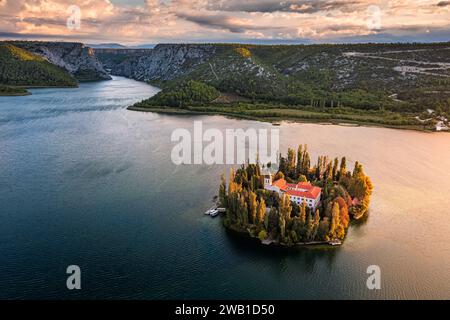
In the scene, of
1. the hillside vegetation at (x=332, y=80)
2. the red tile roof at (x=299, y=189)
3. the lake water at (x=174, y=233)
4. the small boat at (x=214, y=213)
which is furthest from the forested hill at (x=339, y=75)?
the small boat at (x=214, y=213)

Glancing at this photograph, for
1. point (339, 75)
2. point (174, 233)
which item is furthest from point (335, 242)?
point (339, 75)

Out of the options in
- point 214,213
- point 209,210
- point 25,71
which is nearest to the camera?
point 214,213

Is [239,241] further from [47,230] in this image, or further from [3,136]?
[3,136]

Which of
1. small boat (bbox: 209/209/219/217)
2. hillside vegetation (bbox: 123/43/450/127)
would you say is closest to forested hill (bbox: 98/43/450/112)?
hillside vegetation (bbox: 123/43/450/127)

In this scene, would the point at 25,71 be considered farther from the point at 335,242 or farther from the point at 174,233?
the point at 335,242

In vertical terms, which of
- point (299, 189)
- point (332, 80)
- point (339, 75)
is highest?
point (339, 75)

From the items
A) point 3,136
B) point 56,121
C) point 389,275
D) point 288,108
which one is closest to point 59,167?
point 3,136

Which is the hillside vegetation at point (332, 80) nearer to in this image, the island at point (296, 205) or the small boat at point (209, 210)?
the island at point (296, 205)
